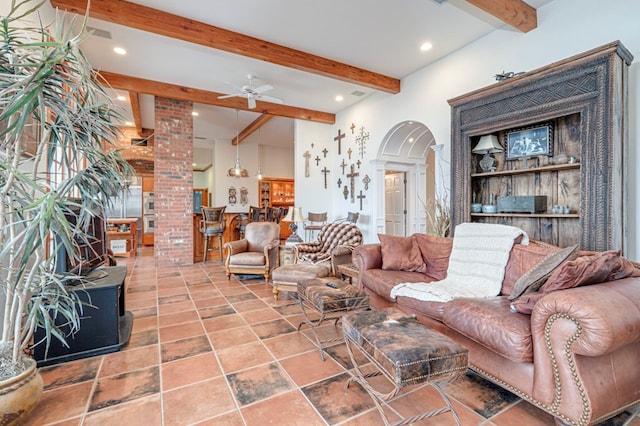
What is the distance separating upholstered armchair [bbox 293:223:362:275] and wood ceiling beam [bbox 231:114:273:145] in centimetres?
350

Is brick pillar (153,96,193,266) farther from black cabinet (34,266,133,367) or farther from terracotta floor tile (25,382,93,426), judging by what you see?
terracotta floor tile (25,382,93,426)

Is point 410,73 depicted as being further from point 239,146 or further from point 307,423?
point 239,146

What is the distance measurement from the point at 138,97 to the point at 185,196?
2233 millimetres

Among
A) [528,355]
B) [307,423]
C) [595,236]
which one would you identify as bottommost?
[307,423]

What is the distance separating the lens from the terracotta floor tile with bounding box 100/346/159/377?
80.4 inches

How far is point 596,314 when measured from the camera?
1.29 m

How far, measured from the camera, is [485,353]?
177 centimetres

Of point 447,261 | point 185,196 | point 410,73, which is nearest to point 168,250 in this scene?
point 185,196

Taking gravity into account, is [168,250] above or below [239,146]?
below

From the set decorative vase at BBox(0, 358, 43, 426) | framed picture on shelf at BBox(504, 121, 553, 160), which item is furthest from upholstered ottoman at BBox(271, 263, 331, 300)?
framed picture on shelf at BBox(504, 121, 553, 160)

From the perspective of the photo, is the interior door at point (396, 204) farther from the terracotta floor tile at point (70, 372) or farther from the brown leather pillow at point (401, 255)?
the terracotta floor tile at point (70, 372)

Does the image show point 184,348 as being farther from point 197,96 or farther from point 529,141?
point 197,96

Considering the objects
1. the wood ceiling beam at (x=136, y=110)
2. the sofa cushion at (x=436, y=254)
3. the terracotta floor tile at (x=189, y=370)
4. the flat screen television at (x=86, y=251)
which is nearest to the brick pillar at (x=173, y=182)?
the wood ceiling beam at (x=136, y=110)

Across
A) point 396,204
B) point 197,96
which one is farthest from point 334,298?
point 197,96
